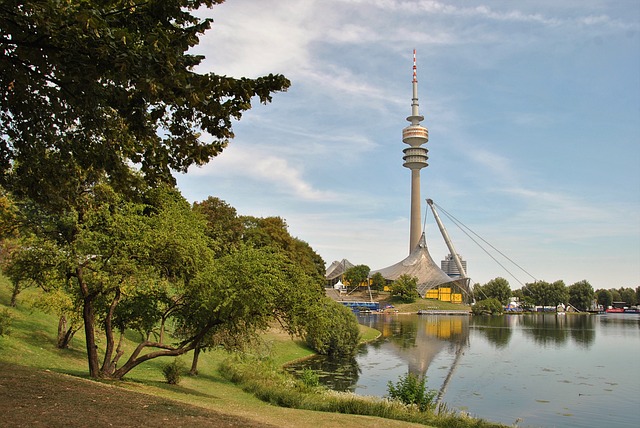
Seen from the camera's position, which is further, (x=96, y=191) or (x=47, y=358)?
(x=47, y=358)

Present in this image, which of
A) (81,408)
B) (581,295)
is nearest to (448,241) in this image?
(581,295)

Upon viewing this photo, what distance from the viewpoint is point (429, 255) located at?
15562 centimetres

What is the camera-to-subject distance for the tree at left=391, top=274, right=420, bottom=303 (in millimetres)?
124875

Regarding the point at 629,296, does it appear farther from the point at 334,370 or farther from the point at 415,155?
the point at 334,370

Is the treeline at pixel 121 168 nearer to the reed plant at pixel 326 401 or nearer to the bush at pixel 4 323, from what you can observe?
the bush at pixel 4 323

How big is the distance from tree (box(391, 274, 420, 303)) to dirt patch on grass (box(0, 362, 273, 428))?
11656 cm

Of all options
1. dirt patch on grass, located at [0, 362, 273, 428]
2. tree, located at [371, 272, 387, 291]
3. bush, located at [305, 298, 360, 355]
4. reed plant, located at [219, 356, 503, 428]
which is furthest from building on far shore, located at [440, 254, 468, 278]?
dirt patch on grass, located at [0, 362, 273, 428]

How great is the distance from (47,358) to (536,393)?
71.2 ft

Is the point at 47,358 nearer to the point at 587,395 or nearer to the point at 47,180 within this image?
the point at 47,180

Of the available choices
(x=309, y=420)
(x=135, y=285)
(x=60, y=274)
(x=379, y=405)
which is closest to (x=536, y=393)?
(x=379, y=405)

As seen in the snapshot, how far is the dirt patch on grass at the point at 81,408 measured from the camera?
323 inches

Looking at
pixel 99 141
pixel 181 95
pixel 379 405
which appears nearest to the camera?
pixel 181 95

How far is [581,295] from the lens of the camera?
407 feet

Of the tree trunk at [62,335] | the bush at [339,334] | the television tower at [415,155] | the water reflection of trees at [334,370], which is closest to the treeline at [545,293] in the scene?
the television tower at [415,155]
